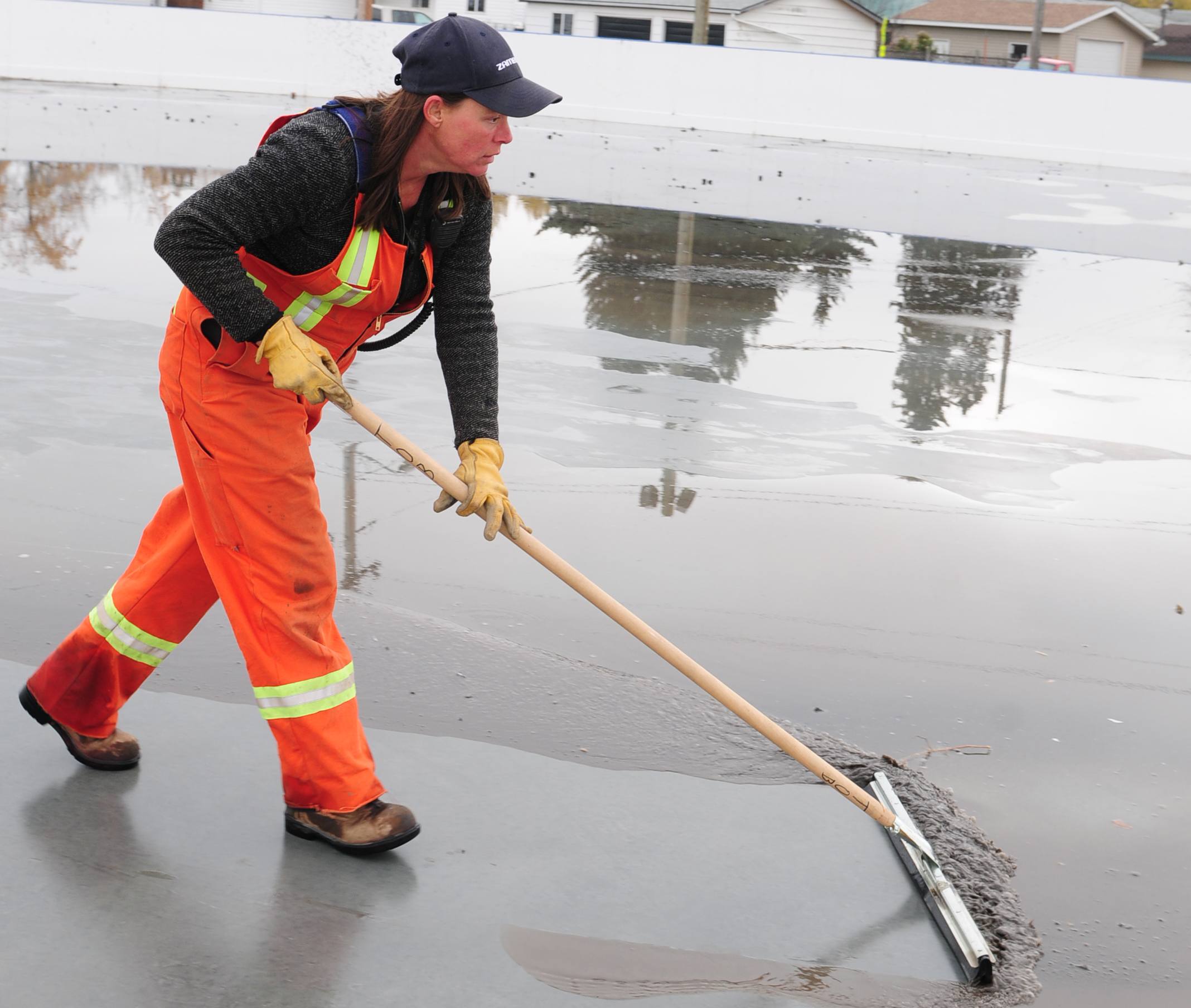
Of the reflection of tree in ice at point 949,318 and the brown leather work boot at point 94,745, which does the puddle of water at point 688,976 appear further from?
the reflection of tree in ice at point 949,318

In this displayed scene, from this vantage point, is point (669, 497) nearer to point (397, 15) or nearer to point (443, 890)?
point (443, 890)

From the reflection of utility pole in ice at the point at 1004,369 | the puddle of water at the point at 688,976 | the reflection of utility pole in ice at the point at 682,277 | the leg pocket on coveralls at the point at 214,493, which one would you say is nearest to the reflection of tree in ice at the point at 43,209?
the reflection of utility pole in ice at the point at 682,277

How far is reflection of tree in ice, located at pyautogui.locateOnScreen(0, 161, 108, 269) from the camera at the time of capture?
8109 millimetres

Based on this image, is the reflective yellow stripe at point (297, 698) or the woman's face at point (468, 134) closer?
the woman's face at point (468, 134)

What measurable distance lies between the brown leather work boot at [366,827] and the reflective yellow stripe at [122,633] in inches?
19.9

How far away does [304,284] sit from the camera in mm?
2438

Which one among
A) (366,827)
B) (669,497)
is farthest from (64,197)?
(366,827)

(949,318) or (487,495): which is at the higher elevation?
(487,495)

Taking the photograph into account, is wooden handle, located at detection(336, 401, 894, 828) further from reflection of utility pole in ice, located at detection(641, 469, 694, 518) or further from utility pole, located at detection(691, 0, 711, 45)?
utility pole, located at detection(691, 0, 711, 45)

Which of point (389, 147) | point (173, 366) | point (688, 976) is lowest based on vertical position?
point (688, 976)

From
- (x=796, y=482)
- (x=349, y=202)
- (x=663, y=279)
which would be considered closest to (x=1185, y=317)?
(x=663, y=279)

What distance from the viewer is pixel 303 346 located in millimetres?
2342

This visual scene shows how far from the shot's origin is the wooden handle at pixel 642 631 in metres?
2.50

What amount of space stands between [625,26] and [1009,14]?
1769cm
